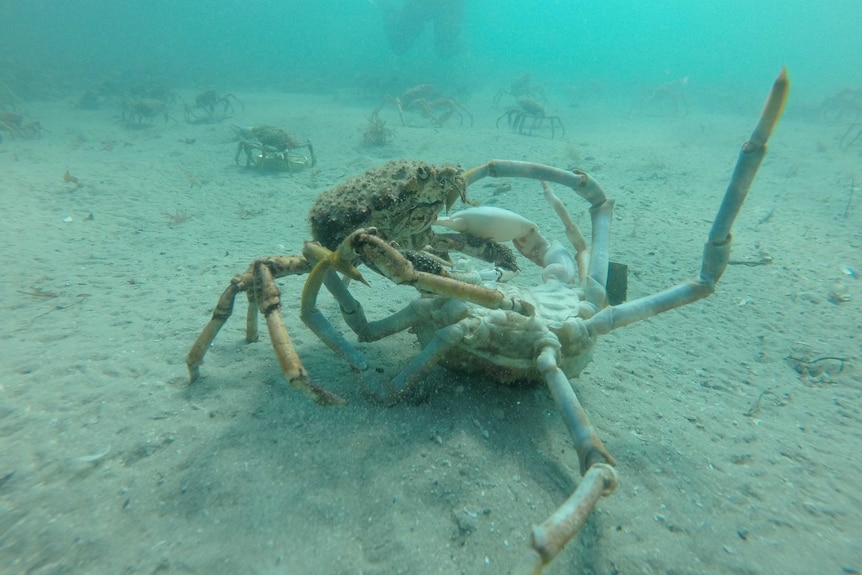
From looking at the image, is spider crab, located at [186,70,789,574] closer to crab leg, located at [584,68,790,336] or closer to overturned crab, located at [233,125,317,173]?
crab leg, located at [584,68,790,336]

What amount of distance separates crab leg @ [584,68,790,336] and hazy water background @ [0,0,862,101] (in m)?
22.3

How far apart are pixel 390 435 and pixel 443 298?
31.3 inches

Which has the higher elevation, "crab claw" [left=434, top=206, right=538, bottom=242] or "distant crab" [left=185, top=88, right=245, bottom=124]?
"distant crab" [left=185, top=88, right=245, bottom=124]

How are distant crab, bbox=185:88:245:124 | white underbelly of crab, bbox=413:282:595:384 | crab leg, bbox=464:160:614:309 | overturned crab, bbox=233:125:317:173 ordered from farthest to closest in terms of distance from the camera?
distant crab, bbox=185:88:245:124, overturned crab, bbox=233:125:317:173, crab leg, bbox=464:160:614:309, white underbelly of crab, bbox=413:282:595:384

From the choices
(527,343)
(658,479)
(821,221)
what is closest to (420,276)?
(527,343)

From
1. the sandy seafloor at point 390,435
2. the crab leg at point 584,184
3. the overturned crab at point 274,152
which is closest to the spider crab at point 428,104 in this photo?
the overturned crab at point 274,152

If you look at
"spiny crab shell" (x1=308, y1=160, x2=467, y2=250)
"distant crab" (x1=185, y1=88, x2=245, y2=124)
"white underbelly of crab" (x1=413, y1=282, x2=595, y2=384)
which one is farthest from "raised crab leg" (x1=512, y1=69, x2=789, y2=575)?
"distant crab" (x1=185, y1=88, x2=245, y2=124)

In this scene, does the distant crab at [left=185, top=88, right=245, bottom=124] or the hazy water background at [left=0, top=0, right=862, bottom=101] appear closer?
the distant crab at [left=185, top=88, right=245, bottom=124]

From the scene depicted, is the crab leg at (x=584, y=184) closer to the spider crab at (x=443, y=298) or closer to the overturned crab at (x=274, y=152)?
the spider crab at (x=443, y=298)

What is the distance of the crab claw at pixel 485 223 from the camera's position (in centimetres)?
297

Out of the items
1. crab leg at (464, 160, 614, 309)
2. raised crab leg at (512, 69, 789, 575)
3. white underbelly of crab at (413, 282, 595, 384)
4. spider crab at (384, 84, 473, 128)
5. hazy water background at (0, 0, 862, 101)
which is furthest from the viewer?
hazy water background at (0, 0, 862, 101)

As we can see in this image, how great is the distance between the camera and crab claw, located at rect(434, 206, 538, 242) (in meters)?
2.97

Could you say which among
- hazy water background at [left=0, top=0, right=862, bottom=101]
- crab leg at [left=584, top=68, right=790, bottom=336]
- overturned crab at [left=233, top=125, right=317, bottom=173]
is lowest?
crab leg at [left=584, top=68, right=790, bottom=336]

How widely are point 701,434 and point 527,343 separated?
1300 millimetres
